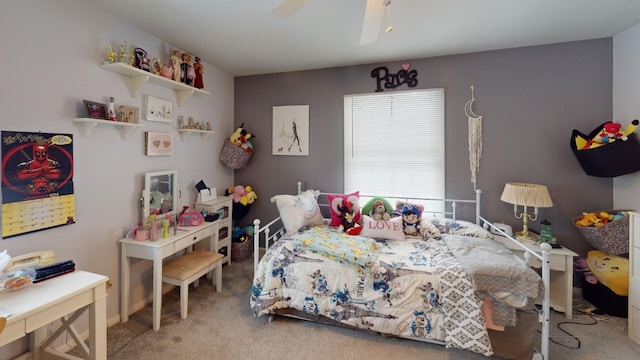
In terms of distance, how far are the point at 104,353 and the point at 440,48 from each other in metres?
3.51

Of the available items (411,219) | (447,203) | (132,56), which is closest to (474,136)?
(447,203)

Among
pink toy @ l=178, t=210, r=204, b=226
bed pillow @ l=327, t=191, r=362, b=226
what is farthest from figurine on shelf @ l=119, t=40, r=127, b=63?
bed pillow @ l=327, t=191, r=362, b=226

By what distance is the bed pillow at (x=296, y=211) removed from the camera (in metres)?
2.57

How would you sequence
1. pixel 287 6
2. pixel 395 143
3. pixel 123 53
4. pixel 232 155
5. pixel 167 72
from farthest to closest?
pixel 232 155
pixel 395 143
pixel 167 72
pixel 123 53
pixel 287 6

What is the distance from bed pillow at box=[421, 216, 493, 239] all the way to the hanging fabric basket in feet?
7.44

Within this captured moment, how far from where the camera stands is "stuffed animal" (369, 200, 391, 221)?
261 centimetres

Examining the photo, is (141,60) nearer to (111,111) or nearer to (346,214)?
(111,111)

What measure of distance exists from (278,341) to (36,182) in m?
1.88

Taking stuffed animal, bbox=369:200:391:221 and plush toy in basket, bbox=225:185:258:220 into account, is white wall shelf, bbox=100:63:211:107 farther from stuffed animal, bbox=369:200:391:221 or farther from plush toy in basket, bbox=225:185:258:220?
stuffed animal, bbox=369:200:391:221

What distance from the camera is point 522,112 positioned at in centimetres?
262

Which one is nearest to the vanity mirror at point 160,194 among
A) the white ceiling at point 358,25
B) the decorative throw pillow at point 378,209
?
the white ceiling at point 358,25

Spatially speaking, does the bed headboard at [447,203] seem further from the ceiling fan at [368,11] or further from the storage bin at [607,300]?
the ceiling fan at [368,11]

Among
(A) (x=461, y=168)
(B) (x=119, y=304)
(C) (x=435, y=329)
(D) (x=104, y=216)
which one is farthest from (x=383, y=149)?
(B) (x=119, y=304)

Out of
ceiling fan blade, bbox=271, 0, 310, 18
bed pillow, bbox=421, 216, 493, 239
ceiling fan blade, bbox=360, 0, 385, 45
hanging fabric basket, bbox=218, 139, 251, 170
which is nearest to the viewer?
ceiling fan blade, bbox=271, 0, 310, 18
